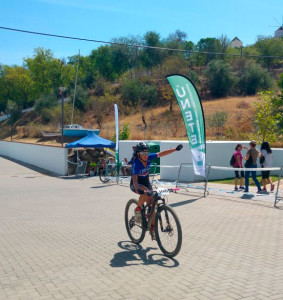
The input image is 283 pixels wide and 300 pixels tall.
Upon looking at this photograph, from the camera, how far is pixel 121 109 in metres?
58.7

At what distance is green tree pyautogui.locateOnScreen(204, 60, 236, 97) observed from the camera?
2331 inches

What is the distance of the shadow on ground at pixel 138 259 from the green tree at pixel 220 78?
55.1 metres

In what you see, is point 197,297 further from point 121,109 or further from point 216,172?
point 121,109

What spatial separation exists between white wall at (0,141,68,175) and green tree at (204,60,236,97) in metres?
34.2

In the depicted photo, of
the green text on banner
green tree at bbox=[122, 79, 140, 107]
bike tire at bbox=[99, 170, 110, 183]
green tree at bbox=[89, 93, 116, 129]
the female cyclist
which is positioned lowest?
bike tire at bbox=[99, 170, 110, 183]

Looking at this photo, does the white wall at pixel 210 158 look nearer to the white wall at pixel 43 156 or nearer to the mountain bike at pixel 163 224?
the white wall at pixel 43 156

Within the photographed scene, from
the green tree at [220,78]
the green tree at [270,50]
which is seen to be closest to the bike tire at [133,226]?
the green tree at [220,78]

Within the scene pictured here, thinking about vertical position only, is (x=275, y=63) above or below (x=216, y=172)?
above

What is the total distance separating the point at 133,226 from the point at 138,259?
1.02 metres

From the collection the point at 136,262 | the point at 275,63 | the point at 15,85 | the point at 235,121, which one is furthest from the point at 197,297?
the point at 15,85

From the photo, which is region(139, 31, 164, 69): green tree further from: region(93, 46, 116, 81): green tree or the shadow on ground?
the shadow on ground

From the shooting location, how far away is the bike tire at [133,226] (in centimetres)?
682

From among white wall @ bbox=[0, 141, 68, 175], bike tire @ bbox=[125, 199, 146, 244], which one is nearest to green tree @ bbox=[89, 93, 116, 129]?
white wall @ bbox=[0, 141, 68, 175]

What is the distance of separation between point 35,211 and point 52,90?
7425 centimetres
